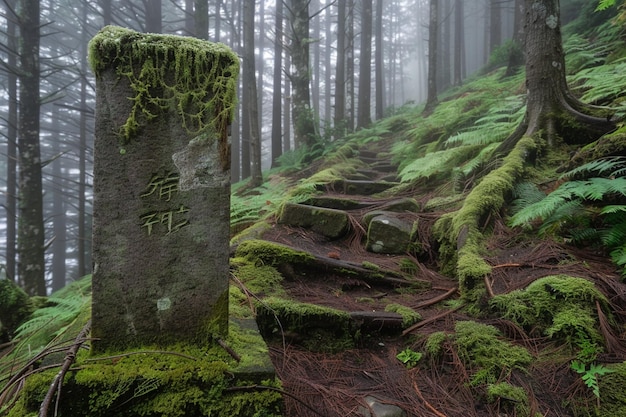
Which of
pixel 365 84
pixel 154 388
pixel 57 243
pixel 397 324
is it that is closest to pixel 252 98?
pixel 365 84

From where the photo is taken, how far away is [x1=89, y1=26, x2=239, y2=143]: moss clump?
1.70 meters

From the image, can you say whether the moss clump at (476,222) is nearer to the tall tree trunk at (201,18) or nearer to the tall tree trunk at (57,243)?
the tall tree trunk at (201,18)

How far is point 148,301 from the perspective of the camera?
6.00 feet

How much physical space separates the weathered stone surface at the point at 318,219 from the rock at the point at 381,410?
2.87 m

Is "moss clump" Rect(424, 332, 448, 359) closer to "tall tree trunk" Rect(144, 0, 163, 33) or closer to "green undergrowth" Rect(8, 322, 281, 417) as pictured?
"green undergrowth" Rect(8, 322, 281, 417)

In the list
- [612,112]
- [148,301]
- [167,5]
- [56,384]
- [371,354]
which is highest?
[167,5]

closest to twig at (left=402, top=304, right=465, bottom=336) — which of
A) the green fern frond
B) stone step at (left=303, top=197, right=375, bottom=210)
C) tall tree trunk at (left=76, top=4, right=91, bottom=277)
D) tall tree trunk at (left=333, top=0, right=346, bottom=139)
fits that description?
the green fern frond

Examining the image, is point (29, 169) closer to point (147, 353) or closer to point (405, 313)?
point (147, 353)

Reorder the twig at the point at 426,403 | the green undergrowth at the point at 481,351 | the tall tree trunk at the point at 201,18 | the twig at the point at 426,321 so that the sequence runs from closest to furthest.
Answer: the twig at the point at 426,403, the green undergrowth at the point at 481,351, the twig at the point at 426,321, the tall tree trunk at the point at 201,18

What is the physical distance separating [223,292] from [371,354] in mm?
1464

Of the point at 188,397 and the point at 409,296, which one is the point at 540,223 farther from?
the point at 188,397

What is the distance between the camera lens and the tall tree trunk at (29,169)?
274 inches

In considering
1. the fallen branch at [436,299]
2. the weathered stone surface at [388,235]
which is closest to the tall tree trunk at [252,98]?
the weathered stone surface at [388,235]

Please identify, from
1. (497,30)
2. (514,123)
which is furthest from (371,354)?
(497,30)
